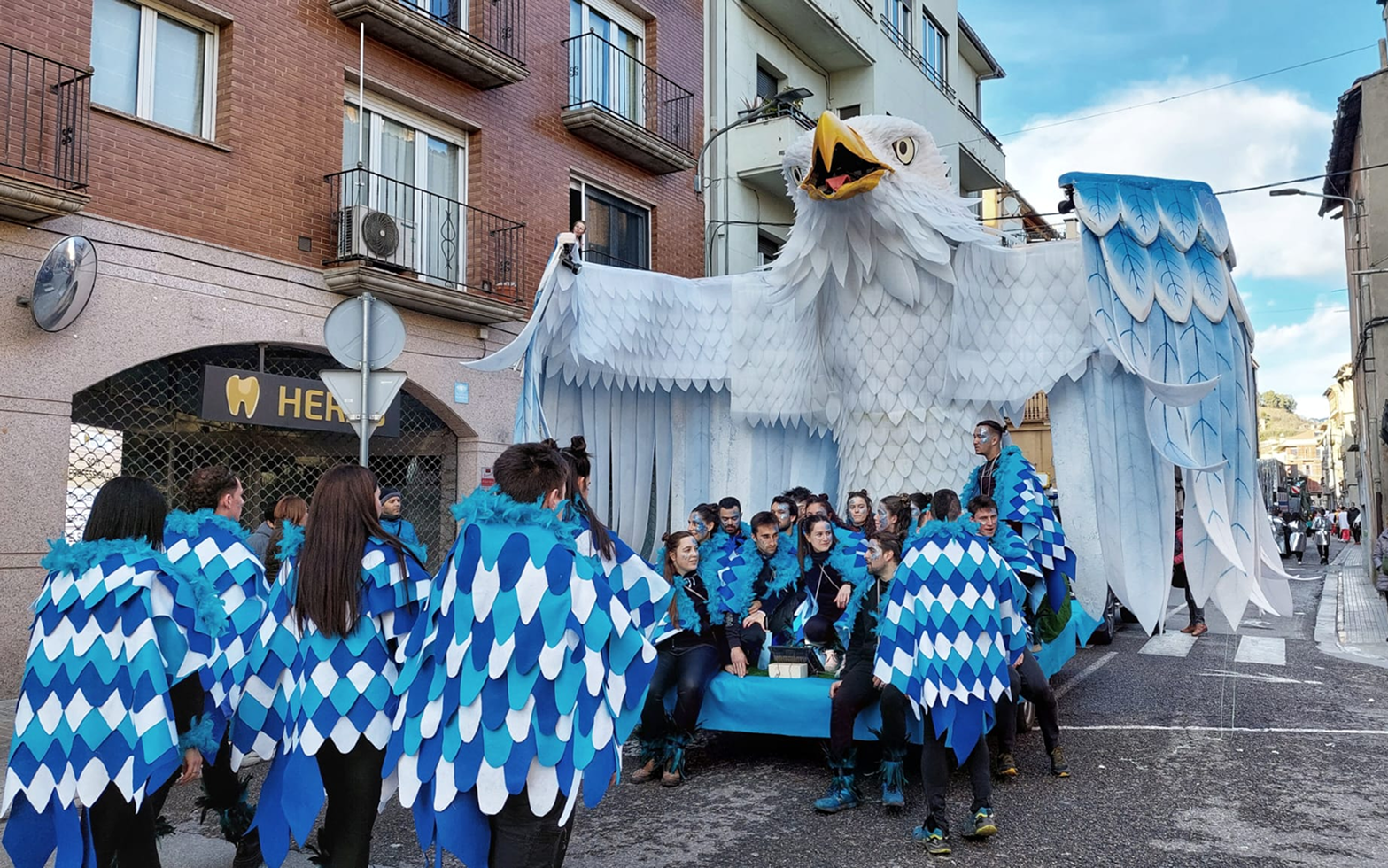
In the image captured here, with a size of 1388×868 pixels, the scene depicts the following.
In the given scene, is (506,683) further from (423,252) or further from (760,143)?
(760,143)

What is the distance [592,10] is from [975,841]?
37.1ft

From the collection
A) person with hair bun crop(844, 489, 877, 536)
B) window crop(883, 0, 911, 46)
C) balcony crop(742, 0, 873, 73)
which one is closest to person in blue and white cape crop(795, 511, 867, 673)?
person with hair bun crop(844, 489, 877, 536)

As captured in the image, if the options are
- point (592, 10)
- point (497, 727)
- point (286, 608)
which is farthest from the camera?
point (592, 10)

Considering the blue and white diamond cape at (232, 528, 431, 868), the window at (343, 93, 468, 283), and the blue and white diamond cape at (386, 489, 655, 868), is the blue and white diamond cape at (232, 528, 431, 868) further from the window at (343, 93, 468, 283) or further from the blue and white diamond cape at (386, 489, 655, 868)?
the window at (343, 93, 468, 283)

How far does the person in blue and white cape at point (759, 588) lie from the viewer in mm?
5824

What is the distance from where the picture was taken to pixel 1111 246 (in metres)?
6.02

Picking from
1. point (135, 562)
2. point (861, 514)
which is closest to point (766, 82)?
point (861, 514)

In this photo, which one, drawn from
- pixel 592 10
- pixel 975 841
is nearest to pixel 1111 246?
pixel 975 841

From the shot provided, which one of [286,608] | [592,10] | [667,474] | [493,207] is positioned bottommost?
[286,608]

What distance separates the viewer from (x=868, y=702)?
4.99 m

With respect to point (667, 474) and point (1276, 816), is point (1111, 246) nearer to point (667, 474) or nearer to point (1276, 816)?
point (1276, 816)

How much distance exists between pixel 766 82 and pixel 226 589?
46.5ft

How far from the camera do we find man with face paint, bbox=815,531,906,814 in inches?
185

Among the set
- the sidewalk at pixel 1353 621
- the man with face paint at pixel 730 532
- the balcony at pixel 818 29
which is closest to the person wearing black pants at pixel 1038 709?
the man with face paint at pixel 730 532
